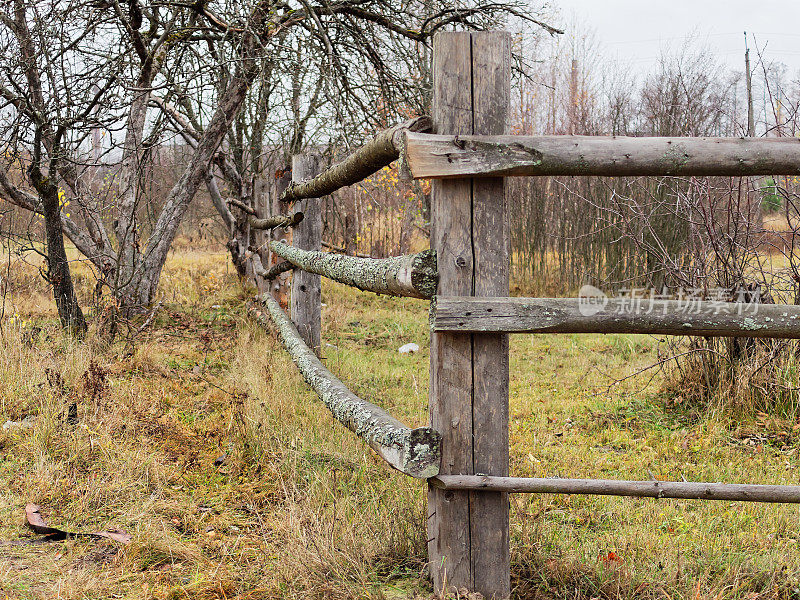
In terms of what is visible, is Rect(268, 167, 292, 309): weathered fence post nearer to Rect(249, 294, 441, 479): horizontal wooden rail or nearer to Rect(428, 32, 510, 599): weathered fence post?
Rect(249, 294, 441, 479): horizontal wooden rail

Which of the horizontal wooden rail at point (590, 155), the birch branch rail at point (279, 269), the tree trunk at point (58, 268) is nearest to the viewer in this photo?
the horizontal wooden rail at point (590, 155)

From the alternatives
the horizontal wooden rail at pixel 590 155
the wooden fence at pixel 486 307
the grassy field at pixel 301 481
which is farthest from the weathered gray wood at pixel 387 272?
the grassy field at pixel 301 481

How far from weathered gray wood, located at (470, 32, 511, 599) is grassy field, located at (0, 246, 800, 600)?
7.6 inches

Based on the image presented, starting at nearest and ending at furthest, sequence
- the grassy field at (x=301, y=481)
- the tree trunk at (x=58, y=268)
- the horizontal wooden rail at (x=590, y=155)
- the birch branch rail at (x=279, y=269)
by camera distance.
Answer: the horizontal wooden rail at (x=590, y=155) < the grassy field at (x=301, y=481) < the birch branch rail at (x=279, y=269) < the tree trunk at (x=58, y=268)

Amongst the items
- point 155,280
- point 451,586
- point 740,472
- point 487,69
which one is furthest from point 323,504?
point 155,280

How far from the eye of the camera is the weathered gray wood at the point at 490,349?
206 cm

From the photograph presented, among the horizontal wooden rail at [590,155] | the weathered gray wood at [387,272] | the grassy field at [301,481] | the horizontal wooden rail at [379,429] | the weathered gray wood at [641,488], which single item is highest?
the horizontal wooden rail at [590,155]

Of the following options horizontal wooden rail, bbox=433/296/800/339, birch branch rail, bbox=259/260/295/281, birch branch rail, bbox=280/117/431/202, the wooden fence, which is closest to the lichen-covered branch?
birch branch rail, bbox=259/260/295/281

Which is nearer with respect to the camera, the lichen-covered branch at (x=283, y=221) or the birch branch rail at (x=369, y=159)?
the birch branch rail at (x=369, y=159)

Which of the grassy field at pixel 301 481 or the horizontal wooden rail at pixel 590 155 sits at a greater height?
the horizontal wooden rail at pixel 590 155

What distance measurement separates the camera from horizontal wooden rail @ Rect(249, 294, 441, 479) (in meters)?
2.08

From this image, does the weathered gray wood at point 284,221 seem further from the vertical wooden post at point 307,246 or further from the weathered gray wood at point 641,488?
the weathered gray wood at point 641,488

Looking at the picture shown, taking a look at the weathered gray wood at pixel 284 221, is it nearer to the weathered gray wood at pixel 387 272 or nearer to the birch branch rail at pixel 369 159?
the birch branch rail at pixel 369 159

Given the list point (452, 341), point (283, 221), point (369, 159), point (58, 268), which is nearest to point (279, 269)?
point (283, 221)
